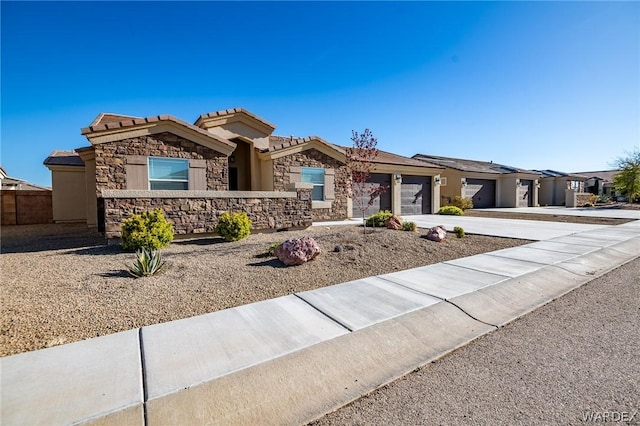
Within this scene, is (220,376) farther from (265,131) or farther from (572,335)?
(265,131)

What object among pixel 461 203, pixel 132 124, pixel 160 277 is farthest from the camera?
pixel 461 203

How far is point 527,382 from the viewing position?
279cm

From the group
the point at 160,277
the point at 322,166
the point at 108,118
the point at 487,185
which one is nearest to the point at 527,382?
the point at 160,277

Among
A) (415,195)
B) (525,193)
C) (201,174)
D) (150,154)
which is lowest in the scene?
(415,195)

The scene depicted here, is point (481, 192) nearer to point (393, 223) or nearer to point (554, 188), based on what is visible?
point (554, 188)

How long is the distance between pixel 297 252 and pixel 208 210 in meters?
4.35

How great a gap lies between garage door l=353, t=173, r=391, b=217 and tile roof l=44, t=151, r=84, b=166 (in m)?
14.8

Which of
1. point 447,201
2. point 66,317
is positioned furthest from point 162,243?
point 447,201

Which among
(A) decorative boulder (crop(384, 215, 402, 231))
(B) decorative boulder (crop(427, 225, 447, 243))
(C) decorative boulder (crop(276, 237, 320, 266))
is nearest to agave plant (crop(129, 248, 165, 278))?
(C) decorative boulder (crop(276, 237, 320, 266))

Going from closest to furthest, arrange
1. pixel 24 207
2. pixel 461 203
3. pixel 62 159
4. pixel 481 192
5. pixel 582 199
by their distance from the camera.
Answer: pixel 62 159
pixel 24 207
pixel 461 203
pixel 481 192
pixel 582 199

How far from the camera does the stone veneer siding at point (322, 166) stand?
14.0m

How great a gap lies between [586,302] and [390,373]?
3.85 metres

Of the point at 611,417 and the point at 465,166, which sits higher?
the point at 465,166

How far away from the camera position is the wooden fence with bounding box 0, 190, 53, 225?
50.7ft
